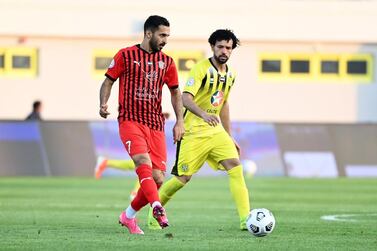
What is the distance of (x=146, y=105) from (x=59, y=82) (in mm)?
27139

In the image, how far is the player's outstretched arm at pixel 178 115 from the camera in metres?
12.9

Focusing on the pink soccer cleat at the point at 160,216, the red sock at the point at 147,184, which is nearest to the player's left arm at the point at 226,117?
the red sock at the point at 147,184

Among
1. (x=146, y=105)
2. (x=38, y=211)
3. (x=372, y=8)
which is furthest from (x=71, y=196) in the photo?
(x=372, y=8)

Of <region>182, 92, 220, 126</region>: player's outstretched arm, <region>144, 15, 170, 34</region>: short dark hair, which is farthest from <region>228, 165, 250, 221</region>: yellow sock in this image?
<region>144, 15, 170, 34</region>: short dark hair

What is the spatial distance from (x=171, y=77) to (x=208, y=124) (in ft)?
3.23

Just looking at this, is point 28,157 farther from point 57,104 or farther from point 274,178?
point 57,104

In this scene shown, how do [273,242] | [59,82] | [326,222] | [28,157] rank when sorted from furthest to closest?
[59,82] → [28,157] → [326,222] → [273,242]

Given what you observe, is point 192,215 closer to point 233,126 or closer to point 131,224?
point 131,224

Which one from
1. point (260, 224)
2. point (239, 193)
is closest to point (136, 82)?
point (239, 193)

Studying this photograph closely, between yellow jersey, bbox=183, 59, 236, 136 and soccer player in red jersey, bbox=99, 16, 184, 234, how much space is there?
0.80 meters

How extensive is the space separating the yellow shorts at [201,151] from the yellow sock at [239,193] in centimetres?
33

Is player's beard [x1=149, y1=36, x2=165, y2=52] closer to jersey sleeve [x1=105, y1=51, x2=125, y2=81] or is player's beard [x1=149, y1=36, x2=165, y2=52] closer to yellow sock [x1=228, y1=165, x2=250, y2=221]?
jersey sleeve [x1=105, y1=51, x2=125, y2=81]

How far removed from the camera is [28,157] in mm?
27438

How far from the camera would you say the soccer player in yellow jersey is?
45.2ft
